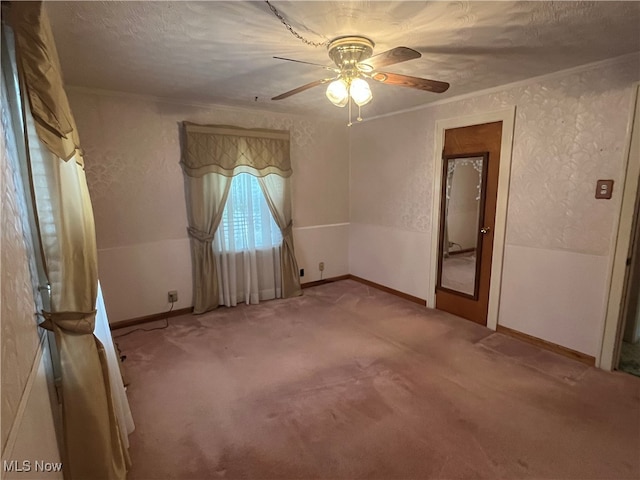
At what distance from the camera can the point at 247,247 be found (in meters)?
3.99

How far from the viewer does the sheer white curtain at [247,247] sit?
12.6 ft

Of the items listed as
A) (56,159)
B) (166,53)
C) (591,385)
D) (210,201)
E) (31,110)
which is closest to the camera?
(31,110)

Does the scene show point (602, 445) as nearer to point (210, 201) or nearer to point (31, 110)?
point (31, 110)

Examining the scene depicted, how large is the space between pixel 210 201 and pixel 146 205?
0.62 metres

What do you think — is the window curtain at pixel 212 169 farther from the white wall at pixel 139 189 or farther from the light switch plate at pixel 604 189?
the light switch plate at pixel 604 189

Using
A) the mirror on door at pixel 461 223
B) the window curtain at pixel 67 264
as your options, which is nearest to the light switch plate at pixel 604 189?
the mirror on door at pixel 461 223

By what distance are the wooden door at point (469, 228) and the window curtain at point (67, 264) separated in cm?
318

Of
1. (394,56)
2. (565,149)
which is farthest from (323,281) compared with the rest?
(394,56)

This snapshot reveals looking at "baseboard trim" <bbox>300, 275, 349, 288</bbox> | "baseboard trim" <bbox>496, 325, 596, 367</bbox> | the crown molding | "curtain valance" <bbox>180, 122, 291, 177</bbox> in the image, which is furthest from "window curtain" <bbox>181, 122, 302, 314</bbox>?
"baseboard trim" <bbox>496, 325, 596, 367</bbox>

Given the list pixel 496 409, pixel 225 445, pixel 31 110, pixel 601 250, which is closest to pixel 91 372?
pixel 225 445

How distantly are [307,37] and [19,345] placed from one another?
1.96 meters

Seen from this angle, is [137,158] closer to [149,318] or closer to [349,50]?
[149,318]

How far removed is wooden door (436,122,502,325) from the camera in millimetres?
3195

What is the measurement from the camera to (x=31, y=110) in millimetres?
1184
